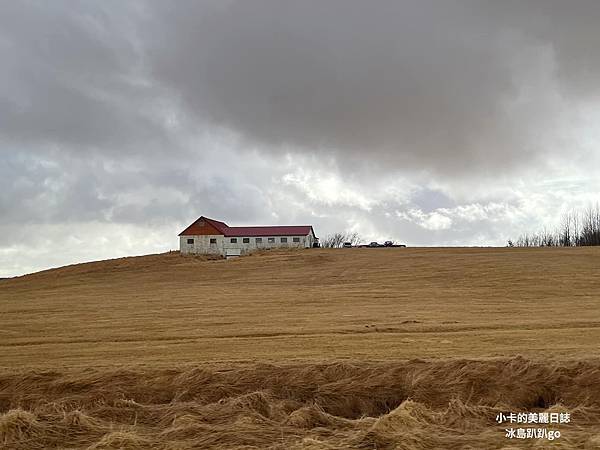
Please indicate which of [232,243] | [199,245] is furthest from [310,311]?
[232,243]

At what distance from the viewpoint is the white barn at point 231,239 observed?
71.9 meters

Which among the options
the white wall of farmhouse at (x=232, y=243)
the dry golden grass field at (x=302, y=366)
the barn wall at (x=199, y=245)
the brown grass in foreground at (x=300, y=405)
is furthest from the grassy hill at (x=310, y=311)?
the white wall of farmhouse at (x=232, y=243)

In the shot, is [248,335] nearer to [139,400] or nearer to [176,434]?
[139,400]

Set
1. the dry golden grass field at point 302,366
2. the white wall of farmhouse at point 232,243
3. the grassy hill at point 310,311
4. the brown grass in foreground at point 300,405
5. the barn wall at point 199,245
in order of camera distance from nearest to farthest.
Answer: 1. the brown grass in foreground at point 300,405
2. the dry golden grass field at point 302,366
3. the grassy hill at point 310,311
4. the barn wall at point 199,245
5. the white wall of farmhouse at point 232,243

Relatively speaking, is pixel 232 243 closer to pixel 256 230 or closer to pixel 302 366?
pixel 256 230

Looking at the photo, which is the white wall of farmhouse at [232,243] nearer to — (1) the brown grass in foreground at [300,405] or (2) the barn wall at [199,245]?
(2) the barn wall at [199,245]

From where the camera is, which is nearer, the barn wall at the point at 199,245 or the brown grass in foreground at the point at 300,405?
the brown grass in foreground at the point at 300,405

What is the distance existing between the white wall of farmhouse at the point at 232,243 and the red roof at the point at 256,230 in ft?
1.68

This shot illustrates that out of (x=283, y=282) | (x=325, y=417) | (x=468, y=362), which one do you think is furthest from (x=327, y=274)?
(x=325, y=417)

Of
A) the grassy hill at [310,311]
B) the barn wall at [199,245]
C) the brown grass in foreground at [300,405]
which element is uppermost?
the barn wall at [199,245]

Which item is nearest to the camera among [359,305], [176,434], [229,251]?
[176,434]

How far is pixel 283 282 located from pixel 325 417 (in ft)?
102

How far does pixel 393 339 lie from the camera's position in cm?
1697

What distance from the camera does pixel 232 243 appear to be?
73125 mm
